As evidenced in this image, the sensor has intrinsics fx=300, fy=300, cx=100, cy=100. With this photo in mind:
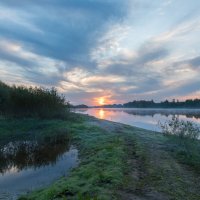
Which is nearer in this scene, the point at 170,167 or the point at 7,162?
the point at 170,167

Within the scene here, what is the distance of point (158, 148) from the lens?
20.6 m

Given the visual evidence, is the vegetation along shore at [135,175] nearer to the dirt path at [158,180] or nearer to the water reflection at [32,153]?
the dirt path at [158,180]

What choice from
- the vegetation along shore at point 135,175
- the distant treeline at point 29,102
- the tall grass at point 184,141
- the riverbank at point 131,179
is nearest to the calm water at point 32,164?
the vegetation along shore at point 135,175

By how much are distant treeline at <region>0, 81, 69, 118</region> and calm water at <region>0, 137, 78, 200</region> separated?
16.4 meters

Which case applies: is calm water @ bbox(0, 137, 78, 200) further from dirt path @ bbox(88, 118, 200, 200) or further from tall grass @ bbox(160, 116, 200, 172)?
tall grass @ bbox(160, 116, 200, 172)

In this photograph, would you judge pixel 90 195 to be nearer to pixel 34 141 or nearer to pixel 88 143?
pixel 88 143

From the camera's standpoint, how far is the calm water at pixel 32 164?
13.9m

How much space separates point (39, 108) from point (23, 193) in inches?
1289

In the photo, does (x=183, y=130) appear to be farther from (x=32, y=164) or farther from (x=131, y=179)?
(x=32, y=164)

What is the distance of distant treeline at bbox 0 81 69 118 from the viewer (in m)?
43.4

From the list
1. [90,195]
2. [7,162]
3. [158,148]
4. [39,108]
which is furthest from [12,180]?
[39,108]

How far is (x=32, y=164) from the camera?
1866 cm

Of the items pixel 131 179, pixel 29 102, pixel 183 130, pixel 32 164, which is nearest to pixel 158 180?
pixel 131 179

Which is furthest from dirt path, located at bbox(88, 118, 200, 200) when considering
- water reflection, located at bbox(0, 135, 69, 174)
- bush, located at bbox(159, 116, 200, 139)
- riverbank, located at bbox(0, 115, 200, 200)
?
water reflection, located at bbox(0, 135, 69, 174)
